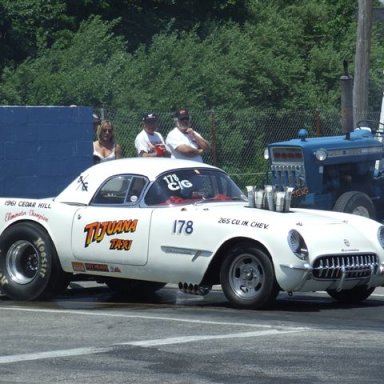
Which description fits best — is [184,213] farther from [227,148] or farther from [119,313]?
[227,148]

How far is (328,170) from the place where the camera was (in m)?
16.9

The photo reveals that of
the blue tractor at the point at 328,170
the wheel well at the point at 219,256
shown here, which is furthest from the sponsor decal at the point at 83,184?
the blue tractor at the point at 328,170

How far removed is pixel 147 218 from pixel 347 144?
20.3 feet

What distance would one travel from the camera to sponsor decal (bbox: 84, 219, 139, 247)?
38.4 ft

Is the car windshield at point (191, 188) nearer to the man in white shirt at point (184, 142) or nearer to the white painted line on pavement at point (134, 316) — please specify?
the white painted line on pavement at point (134, 316)

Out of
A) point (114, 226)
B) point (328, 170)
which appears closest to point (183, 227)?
point (114, 226)

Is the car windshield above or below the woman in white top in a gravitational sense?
below

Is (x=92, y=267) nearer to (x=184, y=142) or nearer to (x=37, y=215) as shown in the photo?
(x=37, y=215)

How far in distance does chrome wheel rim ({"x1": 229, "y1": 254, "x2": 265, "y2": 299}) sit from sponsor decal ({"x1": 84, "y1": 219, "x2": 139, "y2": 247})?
3.81 ft

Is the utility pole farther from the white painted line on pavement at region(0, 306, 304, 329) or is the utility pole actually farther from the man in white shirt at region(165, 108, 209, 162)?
the white painted line on pavement at region(0, 306, 304, 329)

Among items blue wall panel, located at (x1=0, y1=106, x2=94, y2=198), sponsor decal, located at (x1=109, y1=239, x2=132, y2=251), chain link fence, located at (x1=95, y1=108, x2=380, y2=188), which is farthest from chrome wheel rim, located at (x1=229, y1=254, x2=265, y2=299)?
chain link fence, located at (x1=95, y1=108, x2=380, y2=188)

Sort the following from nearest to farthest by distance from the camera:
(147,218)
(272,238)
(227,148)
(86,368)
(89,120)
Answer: (86,368) → (272,238) → (147,218) → (89,120) → (227,148)

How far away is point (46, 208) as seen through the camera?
12.2 m

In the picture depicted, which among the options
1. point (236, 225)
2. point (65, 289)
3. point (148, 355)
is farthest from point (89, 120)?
point (148, 355)
